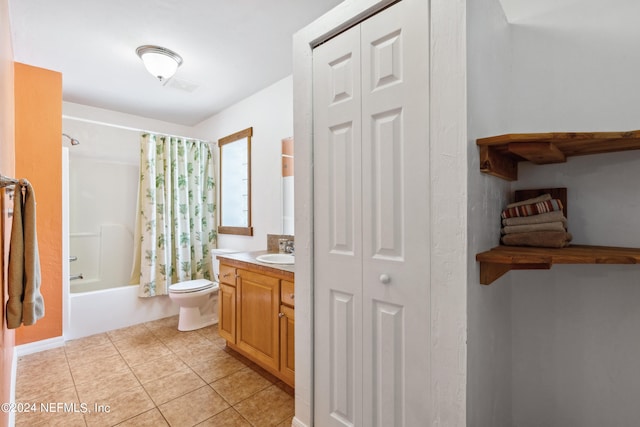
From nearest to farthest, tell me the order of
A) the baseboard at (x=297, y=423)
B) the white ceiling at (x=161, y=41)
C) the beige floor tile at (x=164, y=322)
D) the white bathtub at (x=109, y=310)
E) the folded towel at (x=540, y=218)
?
the folded towel at (x=540, y=218) → the baseboard at (x=297, y=423) → the white ceiling at (x=161, y=41) → the white bathtub at (x=109, y=310) → the beige floor tile at (x=164, y=322)

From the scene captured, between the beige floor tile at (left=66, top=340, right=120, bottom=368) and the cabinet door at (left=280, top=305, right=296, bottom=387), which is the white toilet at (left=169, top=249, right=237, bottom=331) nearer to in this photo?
the beige floor tile at (left=66, top=340, right=120, bottom=368)

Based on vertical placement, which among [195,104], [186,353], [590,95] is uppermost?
[195,104]

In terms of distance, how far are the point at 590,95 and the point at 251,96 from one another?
284 centimetres

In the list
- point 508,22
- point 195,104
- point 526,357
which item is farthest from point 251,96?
point 526,357

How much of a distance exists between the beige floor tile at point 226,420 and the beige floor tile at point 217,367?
1.33 ft

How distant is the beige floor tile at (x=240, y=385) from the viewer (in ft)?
6.45

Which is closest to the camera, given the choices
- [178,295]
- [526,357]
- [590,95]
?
[590,95]

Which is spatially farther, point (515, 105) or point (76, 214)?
point (76, 214)

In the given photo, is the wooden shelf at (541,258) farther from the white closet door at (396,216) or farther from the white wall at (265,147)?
the white wall at (265,147)

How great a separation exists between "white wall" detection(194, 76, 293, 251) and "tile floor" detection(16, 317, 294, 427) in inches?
46.4

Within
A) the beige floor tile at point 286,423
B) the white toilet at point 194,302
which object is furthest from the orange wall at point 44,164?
the beige floor tile at point 286,423

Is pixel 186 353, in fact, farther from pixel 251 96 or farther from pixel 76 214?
pixel 251 96

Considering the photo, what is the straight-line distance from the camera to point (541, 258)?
0.94m

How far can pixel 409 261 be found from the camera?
1130mm
